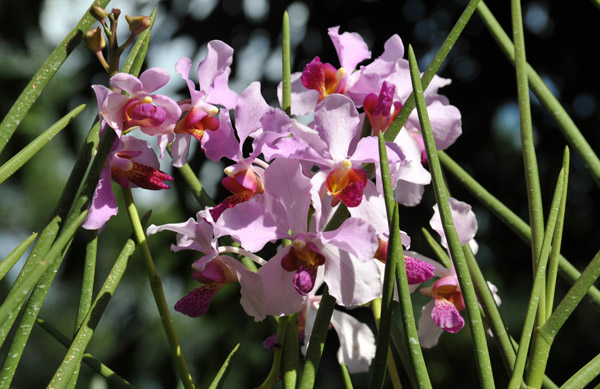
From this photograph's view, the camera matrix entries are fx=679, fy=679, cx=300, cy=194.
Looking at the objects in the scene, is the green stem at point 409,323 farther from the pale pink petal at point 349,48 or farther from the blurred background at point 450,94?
the blurred background at point 450,94

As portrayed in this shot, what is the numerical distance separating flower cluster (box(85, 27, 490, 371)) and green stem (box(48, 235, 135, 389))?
34 millimetres

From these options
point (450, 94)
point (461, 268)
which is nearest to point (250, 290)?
point (461, 268)

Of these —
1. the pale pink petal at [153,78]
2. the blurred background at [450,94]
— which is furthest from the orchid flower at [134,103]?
the blurred background at [450,94]

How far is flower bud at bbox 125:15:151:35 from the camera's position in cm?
34

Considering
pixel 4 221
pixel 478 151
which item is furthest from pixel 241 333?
pixel 4 221

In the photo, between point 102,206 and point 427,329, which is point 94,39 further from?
point 427,329

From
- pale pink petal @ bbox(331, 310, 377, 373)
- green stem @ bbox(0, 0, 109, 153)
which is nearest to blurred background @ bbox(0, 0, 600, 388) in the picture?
pale pink petal @ bbox(331, 310, 377, 373)

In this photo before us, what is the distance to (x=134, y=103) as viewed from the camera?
1.06 feet

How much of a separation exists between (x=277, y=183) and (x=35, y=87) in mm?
110

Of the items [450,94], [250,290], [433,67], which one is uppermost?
[433,67]

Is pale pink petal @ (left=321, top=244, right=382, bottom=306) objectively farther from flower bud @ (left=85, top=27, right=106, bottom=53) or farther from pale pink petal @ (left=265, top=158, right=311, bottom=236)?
flower bud @ (left=85, top=27, right=106, bottom=53)

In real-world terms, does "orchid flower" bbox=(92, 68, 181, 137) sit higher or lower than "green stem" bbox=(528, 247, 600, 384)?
higher

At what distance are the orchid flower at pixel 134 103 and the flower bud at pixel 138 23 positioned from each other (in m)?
0.03

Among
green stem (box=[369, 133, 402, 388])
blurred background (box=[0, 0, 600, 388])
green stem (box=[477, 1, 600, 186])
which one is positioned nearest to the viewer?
green stem (box=[369, 133, 402, 388])
